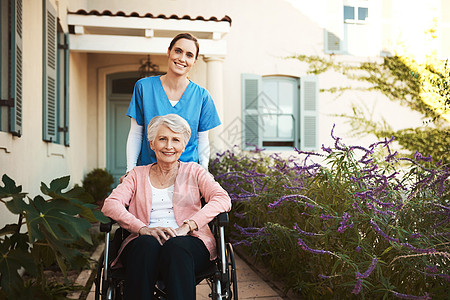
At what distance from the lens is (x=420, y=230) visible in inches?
78.4

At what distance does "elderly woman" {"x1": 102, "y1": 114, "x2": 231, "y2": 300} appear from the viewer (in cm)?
182

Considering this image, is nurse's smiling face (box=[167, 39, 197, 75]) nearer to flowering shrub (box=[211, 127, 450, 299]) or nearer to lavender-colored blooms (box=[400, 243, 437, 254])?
flowering shrub (box=[211, 127, 450, 299])

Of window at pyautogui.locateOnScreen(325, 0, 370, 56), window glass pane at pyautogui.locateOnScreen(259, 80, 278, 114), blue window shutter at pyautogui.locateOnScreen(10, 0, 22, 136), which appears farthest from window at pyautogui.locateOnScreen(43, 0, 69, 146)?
window at pyautogui.locateOnScreen(325, 0, 370, 56)

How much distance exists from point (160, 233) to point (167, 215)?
18 centimetres

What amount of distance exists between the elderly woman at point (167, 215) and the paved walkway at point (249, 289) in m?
0.92

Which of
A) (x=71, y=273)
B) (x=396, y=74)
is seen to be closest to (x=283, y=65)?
(x=396, y=74)

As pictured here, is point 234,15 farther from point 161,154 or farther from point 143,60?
point 161,154

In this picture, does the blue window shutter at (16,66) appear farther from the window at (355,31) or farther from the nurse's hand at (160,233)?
the window at (355,31)

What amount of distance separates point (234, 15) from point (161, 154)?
5882mm

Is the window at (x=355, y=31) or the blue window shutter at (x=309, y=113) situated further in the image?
the window at (x=355, y=31)

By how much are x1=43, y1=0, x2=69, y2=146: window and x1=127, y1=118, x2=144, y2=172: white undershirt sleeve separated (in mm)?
2244

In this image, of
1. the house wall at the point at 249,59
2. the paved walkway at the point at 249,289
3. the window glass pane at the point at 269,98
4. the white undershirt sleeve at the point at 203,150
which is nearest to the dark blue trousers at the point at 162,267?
the white undershirt sleeve at the point at 203,150

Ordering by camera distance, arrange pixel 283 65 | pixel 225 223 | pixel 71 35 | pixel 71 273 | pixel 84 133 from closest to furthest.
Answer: pixel 225 223
pixel 71 273
pixel 71 35
pixel 84 133
pixel 283 65

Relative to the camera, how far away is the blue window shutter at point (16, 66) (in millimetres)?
3082
